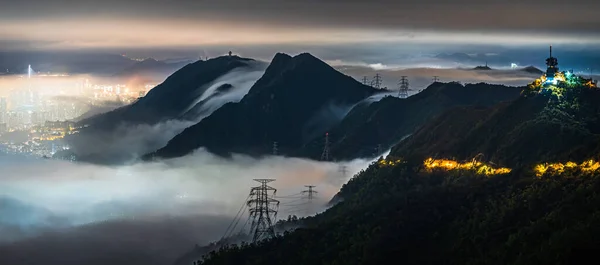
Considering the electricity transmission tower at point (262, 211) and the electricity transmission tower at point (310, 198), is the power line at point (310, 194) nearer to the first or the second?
the electricity transmission tower at point (310, 198)

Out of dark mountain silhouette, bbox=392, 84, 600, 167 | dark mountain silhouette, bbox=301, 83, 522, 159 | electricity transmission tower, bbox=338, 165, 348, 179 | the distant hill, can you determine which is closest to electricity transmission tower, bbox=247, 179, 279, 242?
the distant hill

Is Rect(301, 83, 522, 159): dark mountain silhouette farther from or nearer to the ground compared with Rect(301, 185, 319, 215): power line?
farther from the ground

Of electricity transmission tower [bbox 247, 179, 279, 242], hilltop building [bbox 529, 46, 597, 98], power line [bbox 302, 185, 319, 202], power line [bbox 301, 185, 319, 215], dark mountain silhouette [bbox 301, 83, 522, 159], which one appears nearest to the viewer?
electricity transmission tower [bbox 247, 179, 279, 242]

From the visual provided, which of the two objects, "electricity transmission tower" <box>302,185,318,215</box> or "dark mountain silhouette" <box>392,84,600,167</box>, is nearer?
"dark mountain silhouette" <box>392,84,600,167</box>

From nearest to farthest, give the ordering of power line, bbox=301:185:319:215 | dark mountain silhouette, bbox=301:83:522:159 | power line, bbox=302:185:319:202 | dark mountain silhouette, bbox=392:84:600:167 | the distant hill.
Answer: the distant hill → dark mountain silhouette, bbox=392:84:600:167 → power line, bbox=301:185:319:215 → power line, bbox=302:185:319:202 → dark mountain silhouette, bbox=301:83:522:159

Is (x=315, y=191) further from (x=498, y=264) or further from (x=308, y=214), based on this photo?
(x=498, y=264)

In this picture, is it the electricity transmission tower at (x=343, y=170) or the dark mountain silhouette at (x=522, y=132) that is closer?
the dark mountain silhouette at (x=522, y=132)

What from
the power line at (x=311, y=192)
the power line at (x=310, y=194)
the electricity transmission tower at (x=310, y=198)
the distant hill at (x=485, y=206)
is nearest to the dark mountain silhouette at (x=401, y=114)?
the power line at (x=311, y=192)

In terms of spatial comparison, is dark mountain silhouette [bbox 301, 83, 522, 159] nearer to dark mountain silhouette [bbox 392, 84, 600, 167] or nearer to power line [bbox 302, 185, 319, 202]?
power line [bbox 302, 185, 319, 202]

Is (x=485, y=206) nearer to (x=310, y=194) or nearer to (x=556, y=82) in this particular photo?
(x=556, y=82)
